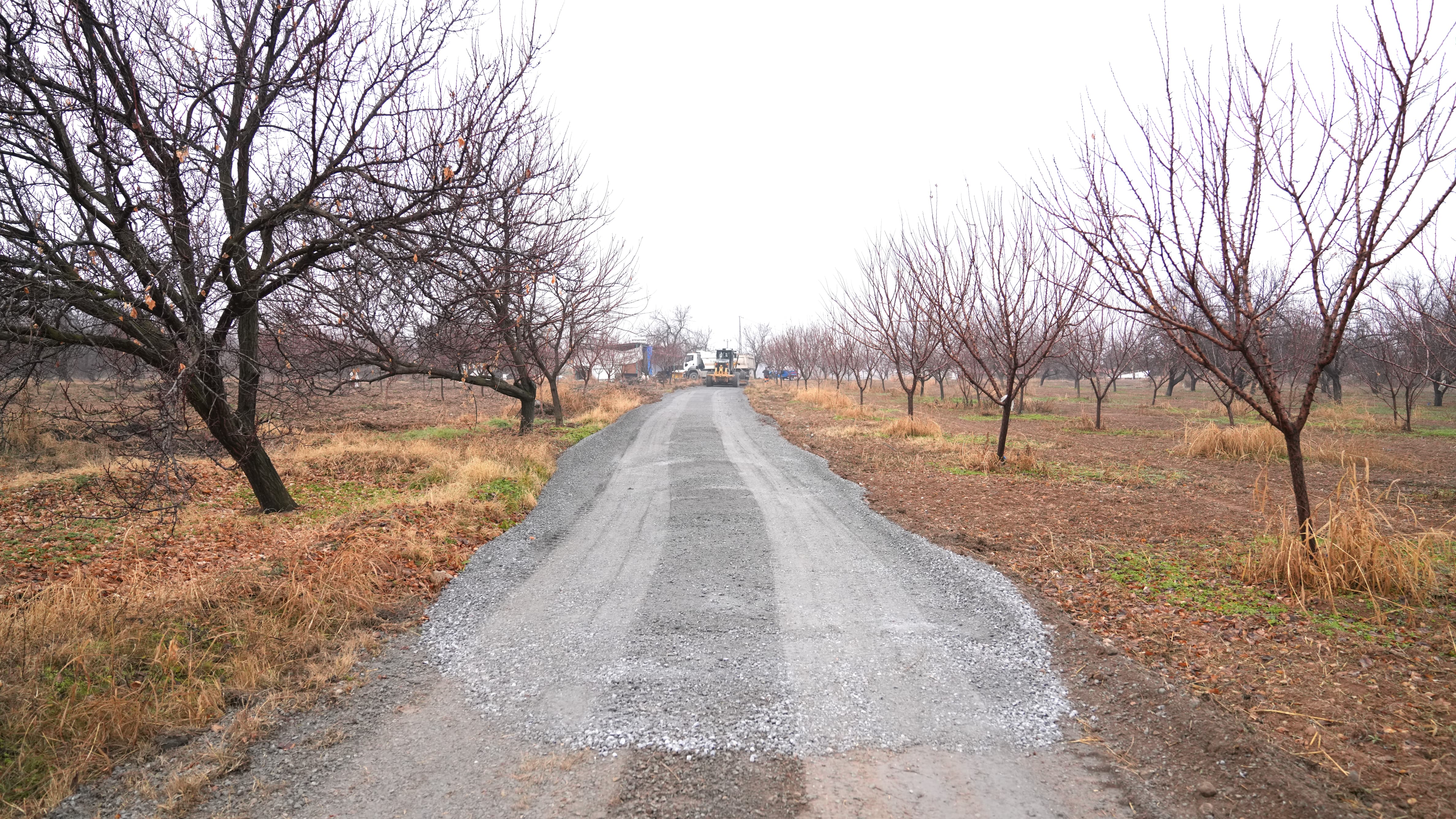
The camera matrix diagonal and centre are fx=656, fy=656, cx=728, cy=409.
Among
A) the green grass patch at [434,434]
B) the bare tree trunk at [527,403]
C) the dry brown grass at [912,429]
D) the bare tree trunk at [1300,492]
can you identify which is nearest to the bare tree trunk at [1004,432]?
the dry brown grass at [912,429]

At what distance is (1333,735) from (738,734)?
272 centimetres

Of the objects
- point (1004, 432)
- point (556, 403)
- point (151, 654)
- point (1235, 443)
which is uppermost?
point (556, 403)

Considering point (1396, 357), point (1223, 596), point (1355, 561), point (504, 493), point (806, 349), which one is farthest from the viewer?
point (806, 349)

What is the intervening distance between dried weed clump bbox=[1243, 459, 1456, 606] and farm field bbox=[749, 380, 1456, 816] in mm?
51

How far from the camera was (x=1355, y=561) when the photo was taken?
456cm

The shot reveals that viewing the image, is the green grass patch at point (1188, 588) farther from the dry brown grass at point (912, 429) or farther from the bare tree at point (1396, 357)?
the dry brown grass at point (912, 429)

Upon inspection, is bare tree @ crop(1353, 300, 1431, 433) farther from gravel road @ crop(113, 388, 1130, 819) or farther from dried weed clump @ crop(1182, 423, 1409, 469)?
gravel road @ crop(113, 388, 1130, 819)

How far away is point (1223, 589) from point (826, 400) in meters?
22.3

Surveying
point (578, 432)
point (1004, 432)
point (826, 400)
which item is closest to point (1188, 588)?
point (1004, 432)

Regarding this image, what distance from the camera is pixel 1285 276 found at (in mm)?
5883

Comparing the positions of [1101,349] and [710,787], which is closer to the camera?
[710,787]

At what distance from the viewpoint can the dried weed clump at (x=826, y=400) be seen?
969 inches

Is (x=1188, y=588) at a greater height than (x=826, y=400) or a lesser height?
lesser

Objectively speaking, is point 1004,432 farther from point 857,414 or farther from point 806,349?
point 806,349
